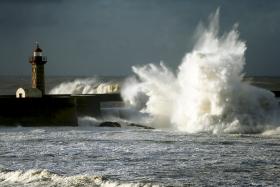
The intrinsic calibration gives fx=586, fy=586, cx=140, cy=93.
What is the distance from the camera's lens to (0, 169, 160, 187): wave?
25.5 feet

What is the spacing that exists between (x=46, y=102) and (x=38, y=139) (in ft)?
15.5

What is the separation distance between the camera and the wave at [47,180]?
7766 mm

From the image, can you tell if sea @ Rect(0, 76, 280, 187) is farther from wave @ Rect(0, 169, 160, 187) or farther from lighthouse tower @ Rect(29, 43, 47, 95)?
lighthouse tower @ Rect(29, 43, 47, 95)

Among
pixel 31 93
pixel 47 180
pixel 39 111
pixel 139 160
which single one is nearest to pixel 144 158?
pixel 139 160

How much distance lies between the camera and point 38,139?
13.3 meters

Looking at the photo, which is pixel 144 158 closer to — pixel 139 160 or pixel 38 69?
pixel 139 160

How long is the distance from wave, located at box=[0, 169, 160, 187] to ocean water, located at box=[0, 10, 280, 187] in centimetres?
1

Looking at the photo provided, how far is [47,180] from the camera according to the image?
8141mm

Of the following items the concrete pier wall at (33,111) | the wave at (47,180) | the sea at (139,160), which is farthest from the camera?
the concrete pier wall at (33,111)

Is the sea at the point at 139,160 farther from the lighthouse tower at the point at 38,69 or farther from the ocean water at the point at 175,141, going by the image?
the lighthouse tower at the point at 38,69

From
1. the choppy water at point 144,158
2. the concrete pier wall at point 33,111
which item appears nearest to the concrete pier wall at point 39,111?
the concrete pier wall at point 33,111

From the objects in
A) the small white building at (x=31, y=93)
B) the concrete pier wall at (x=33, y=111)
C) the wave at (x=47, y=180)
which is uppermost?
the small white building at (x=31, y=93)

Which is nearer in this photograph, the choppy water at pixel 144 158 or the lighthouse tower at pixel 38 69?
the choppy water at pixel 144 158

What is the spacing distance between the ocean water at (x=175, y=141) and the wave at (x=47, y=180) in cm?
1
